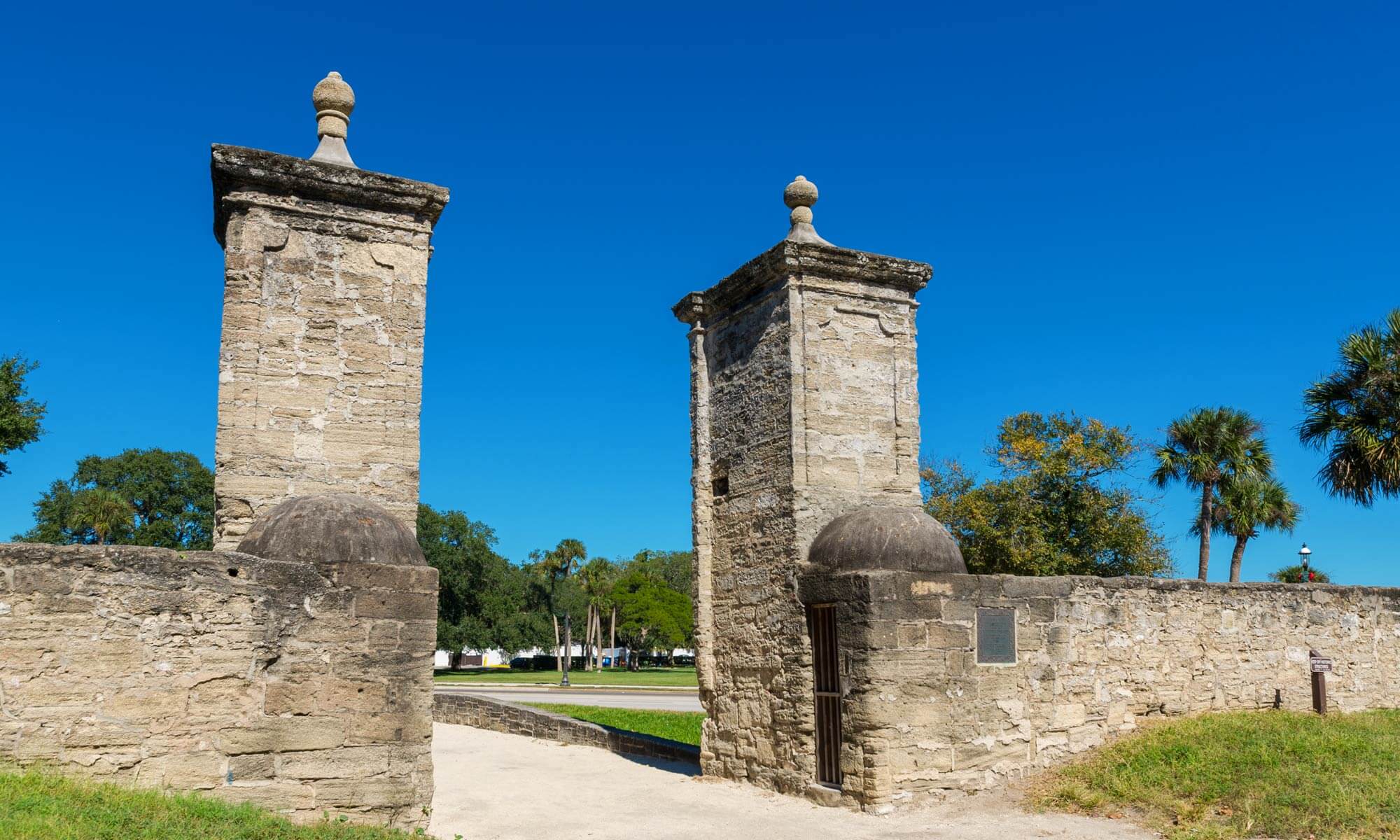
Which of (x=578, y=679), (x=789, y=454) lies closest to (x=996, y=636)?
(x=789, y=454)

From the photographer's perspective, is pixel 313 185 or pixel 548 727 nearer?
pixel 313 185

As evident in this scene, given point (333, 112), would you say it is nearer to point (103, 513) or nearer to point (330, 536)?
point (330, 536)

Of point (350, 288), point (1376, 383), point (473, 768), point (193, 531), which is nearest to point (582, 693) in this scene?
point (193, 531)

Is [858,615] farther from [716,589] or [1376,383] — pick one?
[1376,383]

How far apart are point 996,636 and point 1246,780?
209cm

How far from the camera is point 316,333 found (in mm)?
8008

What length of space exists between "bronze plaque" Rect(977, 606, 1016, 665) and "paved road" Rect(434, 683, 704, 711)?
11793mm

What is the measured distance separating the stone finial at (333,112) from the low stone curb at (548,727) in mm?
7212

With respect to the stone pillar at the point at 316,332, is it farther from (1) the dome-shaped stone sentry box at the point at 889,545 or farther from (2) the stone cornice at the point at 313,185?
(1) the dome-shaped stone sentry box at the point at 889,545

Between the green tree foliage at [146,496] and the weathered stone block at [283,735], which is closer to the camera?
the weathered stone block at [283,735]

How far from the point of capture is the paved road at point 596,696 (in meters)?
22.5

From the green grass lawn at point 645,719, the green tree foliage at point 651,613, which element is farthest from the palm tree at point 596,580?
the green grass lawn at point 645,719

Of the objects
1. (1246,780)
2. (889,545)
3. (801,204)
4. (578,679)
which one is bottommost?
(578,679)

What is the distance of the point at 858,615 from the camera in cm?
840
